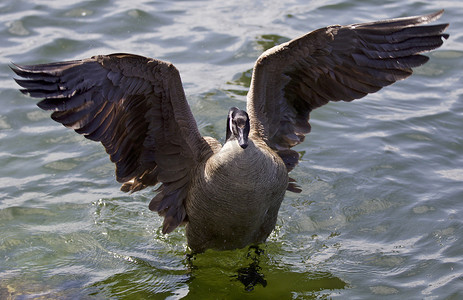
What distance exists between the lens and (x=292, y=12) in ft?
48.2

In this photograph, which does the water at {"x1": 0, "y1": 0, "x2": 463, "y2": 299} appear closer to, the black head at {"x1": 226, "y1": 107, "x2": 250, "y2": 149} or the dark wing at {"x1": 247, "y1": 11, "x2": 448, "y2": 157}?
the dark wing at {"x1": 247, "y1": 11, "x2": 448, "y2": 157}

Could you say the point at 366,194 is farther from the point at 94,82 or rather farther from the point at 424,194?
the point at 94,82

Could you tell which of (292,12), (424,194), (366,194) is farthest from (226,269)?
(292,12)

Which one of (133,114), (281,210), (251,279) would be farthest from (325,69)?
(251,279)

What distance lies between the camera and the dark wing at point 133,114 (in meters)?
6.96

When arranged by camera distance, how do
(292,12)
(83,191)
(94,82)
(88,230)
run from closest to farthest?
(94,82)
(88,230)
(83,191)
(292,12)

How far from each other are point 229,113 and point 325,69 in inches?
61.7

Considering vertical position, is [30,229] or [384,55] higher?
[384,55]

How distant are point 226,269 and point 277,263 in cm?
63

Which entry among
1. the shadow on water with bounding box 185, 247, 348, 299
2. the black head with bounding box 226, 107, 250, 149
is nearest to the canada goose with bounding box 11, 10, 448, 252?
the black head with bounding box 226, 107, 250, 149

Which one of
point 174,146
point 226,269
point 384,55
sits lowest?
point 226,269

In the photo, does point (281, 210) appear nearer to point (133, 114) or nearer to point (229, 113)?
point (229, 113)

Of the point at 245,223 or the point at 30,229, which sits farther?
the point at 30,229

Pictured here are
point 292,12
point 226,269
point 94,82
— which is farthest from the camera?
point 292,12
